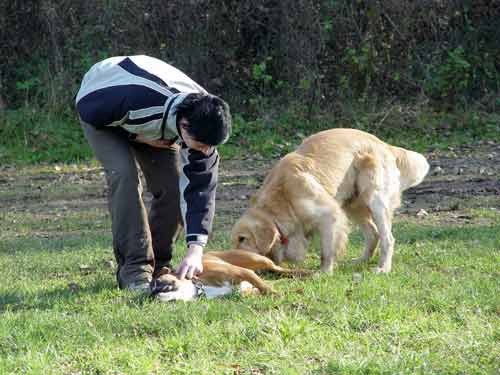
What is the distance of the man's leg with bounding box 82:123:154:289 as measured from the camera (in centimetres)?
557

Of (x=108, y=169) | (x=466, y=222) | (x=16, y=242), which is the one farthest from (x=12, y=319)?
(x=466, y=222)

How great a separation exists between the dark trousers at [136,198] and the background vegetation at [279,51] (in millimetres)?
8528

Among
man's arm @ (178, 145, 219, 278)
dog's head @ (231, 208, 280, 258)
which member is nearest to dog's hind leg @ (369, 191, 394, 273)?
dog's head @ (231, 208, 280, 258)

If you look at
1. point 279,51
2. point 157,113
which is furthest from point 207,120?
point 279,51

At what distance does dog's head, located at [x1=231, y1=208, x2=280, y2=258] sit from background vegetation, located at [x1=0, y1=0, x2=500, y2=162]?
7.95m

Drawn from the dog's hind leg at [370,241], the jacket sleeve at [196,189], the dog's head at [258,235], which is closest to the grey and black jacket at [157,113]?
the jacket sleeve at [196,189]

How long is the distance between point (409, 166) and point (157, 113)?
2.80 meters

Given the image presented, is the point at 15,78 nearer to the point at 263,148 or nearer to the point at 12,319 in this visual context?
the point at 263,148

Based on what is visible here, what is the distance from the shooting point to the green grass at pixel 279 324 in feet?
13.5

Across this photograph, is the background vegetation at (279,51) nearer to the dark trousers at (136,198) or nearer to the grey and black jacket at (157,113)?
the dark trousers at (136,198)

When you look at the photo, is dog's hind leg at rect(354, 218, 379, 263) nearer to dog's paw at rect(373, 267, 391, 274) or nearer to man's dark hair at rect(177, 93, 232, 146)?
dog's paw at rect(373, 267, 391, 274)

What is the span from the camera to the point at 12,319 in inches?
197

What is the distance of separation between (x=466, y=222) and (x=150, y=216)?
3.47 m

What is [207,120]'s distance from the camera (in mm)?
4781
